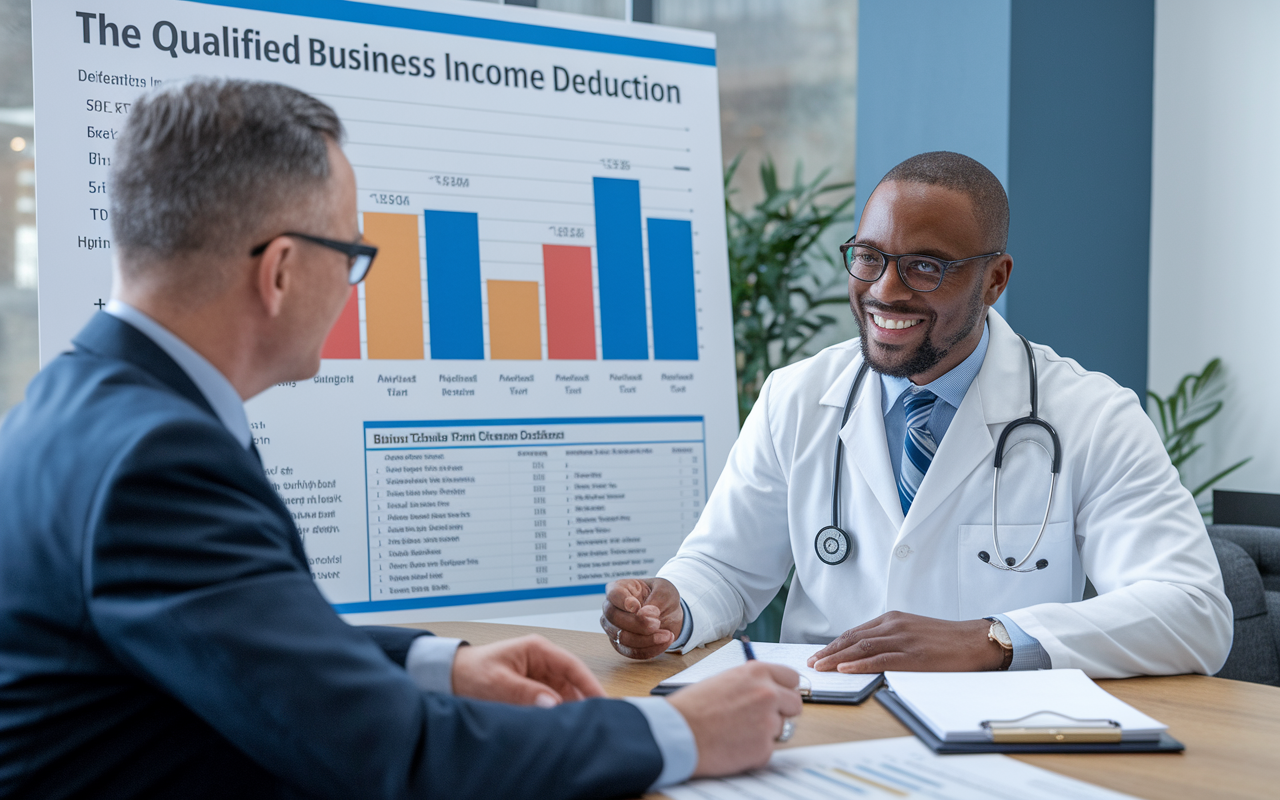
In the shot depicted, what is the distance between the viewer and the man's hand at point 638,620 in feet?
4.89

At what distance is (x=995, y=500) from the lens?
1675mm

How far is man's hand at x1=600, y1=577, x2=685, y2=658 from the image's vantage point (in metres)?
1.49

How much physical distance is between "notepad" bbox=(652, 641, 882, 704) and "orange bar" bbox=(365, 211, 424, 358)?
110 centimetres

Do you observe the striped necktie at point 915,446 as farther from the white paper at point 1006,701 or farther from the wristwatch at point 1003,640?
the white paper at point 1006,701

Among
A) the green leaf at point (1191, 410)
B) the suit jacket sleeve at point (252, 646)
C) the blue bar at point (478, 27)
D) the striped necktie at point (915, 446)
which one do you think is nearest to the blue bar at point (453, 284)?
the blue bar at point (478, 27)

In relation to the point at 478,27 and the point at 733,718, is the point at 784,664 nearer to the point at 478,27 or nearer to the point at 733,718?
the point at 733,718

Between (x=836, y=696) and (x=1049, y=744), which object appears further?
(x=836, y=696)

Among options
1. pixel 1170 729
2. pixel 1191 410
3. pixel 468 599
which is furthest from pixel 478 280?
pixel 1191 410

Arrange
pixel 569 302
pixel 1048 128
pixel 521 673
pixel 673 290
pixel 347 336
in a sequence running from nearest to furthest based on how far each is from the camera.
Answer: pixel 521 673
pixel 347 336
pixel 569 302
pixel 673 290
pixel 1048 128

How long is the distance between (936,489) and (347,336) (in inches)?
51.2

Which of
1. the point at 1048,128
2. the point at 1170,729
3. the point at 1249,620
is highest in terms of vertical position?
the point at 1048,128

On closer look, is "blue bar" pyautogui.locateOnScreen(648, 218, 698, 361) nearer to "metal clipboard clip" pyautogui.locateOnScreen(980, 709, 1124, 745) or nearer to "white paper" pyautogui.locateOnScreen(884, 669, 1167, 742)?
"white paper" pyautogui.locateOnScreen(884, 669, 1167, 742)

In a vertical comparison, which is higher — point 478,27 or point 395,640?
point 478,27

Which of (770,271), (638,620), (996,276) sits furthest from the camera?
(770,271)
